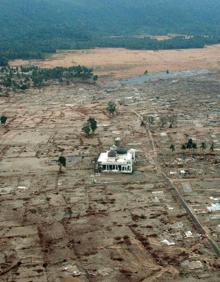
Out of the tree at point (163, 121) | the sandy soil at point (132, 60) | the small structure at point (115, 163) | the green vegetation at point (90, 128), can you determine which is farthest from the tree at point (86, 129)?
the sandy soil at point (132, 60)

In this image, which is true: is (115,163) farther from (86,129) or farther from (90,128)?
(90,128)

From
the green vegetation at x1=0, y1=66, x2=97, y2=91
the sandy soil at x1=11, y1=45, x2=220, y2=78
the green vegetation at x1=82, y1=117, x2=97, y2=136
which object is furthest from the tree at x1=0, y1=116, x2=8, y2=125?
the sandy soil at x1=11, y1=45, x2=220, y2=78

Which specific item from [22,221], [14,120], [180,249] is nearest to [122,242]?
[180,249]

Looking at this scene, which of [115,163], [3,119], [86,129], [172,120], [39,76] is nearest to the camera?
[115,163]

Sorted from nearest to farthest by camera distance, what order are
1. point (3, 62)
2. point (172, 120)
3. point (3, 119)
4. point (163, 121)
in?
point (3, 119) → point (163, 121) → point (172, 120) → point (3, 62)

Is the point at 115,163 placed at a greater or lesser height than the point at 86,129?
greater

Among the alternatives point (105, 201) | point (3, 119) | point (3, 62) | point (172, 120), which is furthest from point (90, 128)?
point (3, 62)
